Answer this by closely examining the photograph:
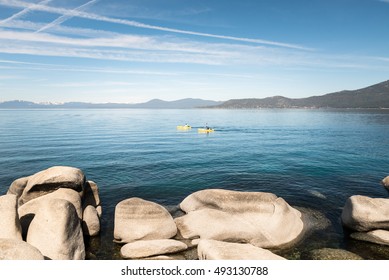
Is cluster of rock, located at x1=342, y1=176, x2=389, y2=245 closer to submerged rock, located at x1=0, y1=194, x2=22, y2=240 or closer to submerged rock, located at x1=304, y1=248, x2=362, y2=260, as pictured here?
submerged rock, located at x1=304, y1=248, x2=362, y2=260

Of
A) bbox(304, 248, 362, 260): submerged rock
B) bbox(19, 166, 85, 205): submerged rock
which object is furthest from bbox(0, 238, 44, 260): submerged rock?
bbox(304, 248, 362, 260): submerged rock

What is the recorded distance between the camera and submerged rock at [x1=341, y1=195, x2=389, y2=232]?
16772 millimetres

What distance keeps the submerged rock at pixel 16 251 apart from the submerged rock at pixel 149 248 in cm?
509

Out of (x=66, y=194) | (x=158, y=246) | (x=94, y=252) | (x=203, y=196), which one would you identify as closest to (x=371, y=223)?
(x=203, y=196)

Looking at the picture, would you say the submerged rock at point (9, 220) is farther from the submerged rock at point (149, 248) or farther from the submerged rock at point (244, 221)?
the submerged rock at point (244, 221)

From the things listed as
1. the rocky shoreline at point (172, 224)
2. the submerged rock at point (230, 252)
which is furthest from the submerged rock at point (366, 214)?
the submerged rock at point (230, 252)

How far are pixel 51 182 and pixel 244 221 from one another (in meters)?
12.8

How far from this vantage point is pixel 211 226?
16562 mm

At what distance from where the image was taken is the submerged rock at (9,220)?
13.1 metres

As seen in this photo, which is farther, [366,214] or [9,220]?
[366,214]

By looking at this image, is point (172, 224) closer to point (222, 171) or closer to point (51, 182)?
point (51, 182)

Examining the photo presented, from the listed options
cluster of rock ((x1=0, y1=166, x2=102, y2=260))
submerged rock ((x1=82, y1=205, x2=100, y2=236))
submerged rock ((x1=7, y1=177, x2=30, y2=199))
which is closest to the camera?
cluster of rock ((x1=0, y1=166, x2=102, y2=260))

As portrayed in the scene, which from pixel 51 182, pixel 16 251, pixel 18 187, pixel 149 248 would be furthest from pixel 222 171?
Result: pixel 16 251

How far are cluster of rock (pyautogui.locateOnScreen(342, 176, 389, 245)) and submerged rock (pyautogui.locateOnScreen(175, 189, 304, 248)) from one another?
3.20 m
